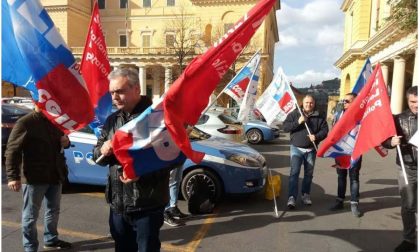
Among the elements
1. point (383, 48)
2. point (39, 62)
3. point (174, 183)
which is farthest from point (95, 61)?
point (383, 48)

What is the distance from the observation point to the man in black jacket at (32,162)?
3580mm

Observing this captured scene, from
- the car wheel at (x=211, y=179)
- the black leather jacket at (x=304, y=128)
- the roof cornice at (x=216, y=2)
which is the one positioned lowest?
the car wheel at (x=211, y=179)

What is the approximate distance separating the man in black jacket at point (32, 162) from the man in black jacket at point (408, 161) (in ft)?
11.9

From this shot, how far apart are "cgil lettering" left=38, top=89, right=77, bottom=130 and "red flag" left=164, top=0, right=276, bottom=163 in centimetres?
130

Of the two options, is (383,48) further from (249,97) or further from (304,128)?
(304,128)

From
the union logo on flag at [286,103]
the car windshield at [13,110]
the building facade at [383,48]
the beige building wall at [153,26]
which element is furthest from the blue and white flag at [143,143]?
the beige building wall at [153,26]

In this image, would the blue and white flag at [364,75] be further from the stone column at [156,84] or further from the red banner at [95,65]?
the stone column at [156,84]

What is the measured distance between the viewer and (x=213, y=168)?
571 centimetres

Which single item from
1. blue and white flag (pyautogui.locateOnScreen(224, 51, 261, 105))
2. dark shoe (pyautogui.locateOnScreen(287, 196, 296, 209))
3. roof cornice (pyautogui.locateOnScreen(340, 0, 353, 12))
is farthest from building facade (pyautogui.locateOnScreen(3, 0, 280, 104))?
dark shoe (pyautogui.locateOnScreen(287, 196, 296, 209))

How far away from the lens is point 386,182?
26.1 feet

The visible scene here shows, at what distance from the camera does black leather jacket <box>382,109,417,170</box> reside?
13.1 feet

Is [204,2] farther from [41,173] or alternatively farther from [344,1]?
[41,173]

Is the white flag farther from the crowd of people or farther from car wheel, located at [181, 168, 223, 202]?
car wheel, located at [181, 168, 223, 202]

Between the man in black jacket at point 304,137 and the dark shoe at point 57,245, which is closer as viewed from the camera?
the dark shoe at point 57,245
